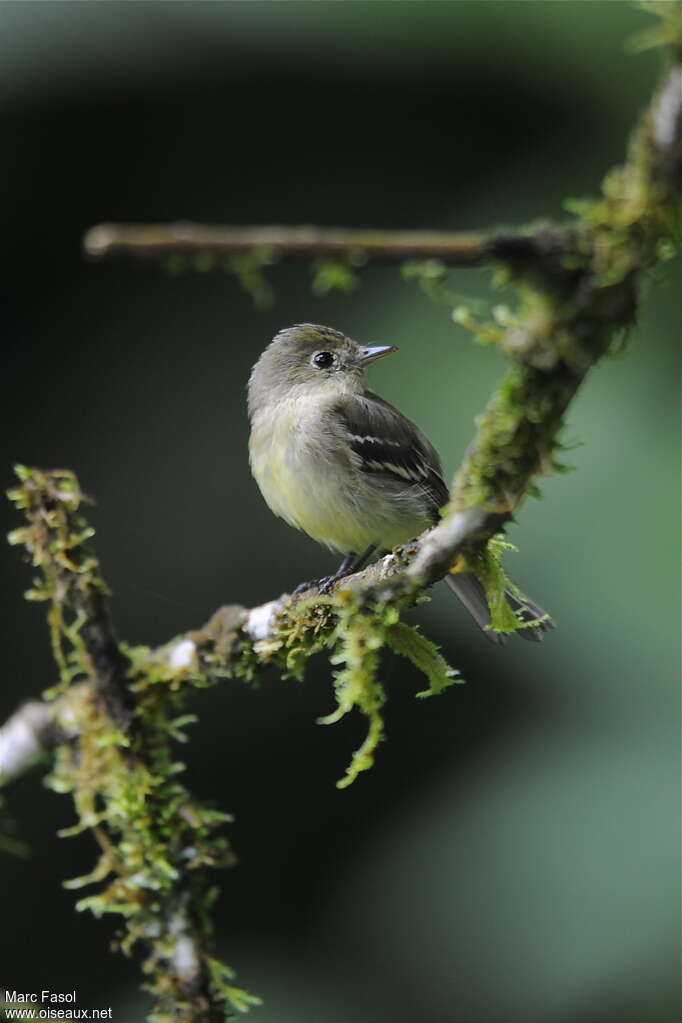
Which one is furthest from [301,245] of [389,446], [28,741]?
[389,446]

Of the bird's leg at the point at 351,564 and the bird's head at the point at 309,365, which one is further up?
the bird's head at the point at 309,365

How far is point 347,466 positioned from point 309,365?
1.89ft

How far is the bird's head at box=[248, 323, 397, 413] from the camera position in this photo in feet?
13.9

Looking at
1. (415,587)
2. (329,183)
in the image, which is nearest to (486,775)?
(415,587)

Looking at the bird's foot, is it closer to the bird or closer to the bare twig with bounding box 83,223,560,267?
the bird

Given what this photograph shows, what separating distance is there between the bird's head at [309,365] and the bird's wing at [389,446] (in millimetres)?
129

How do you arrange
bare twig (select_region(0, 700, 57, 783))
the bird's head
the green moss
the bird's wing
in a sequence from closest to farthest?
the green moss → bare twig (select_region(0, 700, 57, 783)) → the bird's wing → the bird's head

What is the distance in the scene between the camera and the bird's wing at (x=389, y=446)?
396 centimetres

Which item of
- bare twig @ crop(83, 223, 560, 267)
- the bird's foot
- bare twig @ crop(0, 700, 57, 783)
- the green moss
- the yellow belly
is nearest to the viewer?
bare twig @ crop(83, 223, 560, 267)

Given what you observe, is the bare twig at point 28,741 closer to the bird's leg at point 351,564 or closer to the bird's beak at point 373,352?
the bird's leg at point 351,564

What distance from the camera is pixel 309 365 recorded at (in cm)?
431

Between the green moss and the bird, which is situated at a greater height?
the bird

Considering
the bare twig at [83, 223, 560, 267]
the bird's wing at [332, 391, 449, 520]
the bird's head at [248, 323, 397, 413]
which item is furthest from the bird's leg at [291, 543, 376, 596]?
the bare twig at [83, 223, 560, 267]

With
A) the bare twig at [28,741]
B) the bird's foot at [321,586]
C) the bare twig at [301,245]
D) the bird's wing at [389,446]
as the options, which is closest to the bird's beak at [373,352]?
the bird's wing at [389,446]
